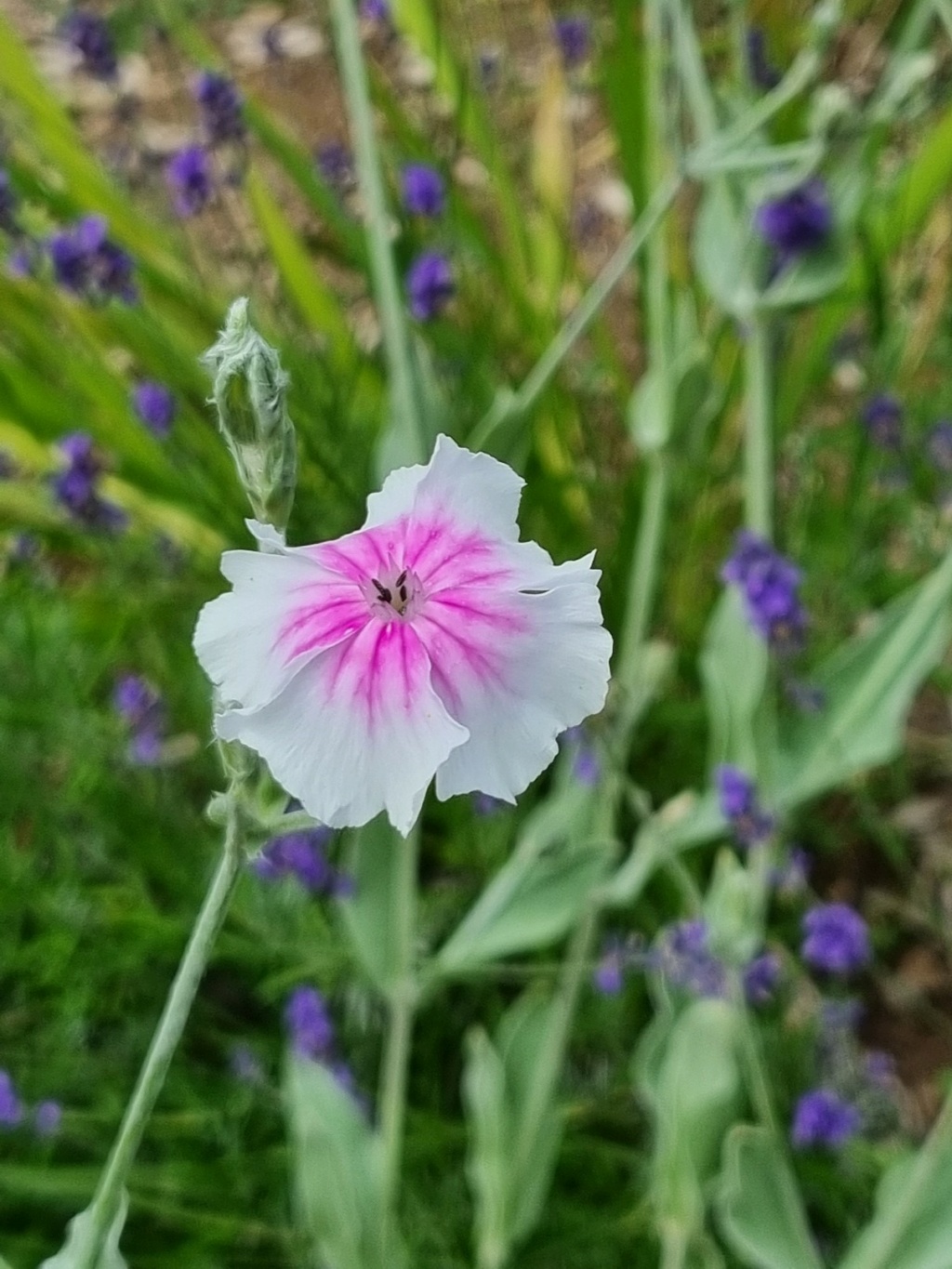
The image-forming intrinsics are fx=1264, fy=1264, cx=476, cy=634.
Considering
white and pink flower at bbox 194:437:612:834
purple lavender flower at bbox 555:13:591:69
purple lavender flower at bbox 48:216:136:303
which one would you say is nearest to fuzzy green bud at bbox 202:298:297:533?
white and pink flower at bbox 194:437:612:834

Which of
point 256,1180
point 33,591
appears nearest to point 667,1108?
point 256,1180

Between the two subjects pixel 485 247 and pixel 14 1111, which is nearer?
pixel 14 1111

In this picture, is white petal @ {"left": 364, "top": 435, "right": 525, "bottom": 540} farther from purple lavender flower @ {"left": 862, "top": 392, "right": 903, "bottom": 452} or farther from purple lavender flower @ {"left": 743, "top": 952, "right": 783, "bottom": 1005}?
purple lavender flower @ {"left": 862, "top": 392, "right": 903, "bottom": 452}

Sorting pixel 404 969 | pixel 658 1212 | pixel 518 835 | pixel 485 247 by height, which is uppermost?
pixel 485 247

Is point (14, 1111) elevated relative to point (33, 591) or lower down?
lower down

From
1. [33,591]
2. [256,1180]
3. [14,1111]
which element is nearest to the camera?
[14,1111]

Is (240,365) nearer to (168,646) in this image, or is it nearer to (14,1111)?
(14,1111)

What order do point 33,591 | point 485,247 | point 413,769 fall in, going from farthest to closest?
point 485,247 → point 33,591 → point 413,769
